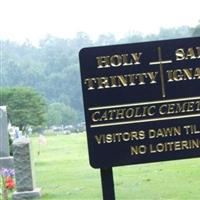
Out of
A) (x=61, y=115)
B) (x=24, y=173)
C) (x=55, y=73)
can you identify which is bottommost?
(x=24, y=173)

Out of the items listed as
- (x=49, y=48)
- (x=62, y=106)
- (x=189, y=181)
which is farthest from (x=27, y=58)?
(x=189, y=181)

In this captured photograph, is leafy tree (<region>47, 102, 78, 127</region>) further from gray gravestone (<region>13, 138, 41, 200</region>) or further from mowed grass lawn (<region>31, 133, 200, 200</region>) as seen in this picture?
gray gravestone (<region>13, 138, 41, 200</region>)

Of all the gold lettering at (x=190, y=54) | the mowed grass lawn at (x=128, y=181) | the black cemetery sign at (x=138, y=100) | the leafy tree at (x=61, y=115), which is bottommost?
the mowed grass lawn at (x=128, y=181)

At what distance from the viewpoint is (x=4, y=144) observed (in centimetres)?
1644

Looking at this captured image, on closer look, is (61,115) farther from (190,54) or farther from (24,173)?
(190,54)

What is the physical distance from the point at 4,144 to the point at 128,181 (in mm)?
5479

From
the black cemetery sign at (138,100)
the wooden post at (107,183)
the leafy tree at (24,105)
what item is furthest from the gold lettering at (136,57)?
the leafy tree at (24,105)

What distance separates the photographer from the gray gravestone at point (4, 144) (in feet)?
51.6

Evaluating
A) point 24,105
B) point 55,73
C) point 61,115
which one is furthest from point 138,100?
point 55,73

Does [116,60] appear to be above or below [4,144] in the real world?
above

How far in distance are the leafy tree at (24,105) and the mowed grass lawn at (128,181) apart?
81.1 ft

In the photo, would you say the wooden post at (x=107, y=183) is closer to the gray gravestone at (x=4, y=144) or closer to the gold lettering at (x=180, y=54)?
the gold lettering at (x=180, y=54)

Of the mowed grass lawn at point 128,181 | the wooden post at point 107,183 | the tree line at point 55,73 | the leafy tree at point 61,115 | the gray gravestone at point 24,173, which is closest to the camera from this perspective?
the wooden post at point 107,183

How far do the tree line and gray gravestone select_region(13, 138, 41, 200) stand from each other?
101ft
